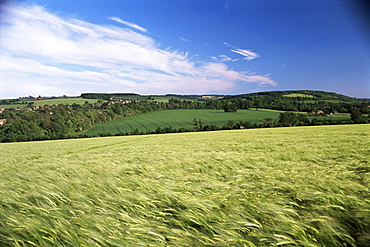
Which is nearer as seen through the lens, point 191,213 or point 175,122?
point 191,213

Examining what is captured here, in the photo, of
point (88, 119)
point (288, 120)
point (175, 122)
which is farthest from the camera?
point (88, 119)

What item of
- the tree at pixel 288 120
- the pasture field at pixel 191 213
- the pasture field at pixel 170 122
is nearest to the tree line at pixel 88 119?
the tree at pixel 288 120

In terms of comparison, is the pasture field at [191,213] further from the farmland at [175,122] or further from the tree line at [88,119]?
the farmland at [175,122]

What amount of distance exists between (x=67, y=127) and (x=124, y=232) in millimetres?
74492

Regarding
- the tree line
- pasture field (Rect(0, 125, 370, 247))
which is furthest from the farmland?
pasture field (Rect(0, 125, 370, 247))

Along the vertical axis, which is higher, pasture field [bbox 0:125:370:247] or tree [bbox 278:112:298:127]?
pasture field [bbox 0:125:370:247]

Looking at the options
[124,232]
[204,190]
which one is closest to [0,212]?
[124,232]

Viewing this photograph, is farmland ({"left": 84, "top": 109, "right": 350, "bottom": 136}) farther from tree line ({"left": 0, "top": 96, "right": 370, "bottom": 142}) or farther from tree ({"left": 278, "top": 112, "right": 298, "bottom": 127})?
tree ({"left": 278, "top": 112, "right": 298, "bottom": 127})

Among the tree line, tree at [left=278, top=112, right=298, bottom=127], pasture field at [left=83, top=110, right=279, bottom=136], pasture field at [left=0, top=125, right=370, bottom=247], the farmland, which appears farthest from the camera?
pasture field at [left=83, top=110, right=279, bottom=136]

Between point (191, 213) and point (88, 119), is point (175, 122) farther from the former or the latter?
point (191, 213)

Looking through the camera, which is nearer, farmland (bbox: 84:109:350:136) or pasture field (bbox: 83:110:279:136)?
farmland (bbox: 84:109:350:136)

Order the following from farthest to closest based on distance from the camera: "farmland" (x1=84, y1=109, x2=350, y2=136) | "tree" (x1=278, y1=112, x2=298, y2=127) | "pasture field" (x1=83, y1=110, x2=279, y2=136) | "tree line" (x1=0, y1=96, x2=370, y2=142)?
"pasture field" (x1=83, y1=110, x2=279, y2=136), "farmland" (x1=84, y1=109, x2=350, y2=136), "tree" (x1=278, y1=112, x2=298, y2=127), "tree line" (x1=0, y1=96, x2=370, y2=142)

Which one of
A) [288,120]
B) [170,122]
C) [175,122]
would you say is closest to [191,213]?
[288,120]

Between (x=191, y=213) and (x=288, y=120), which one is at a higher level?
(x=191, y=213)
